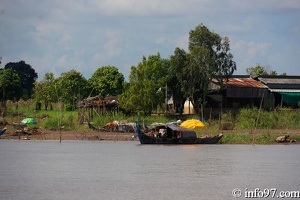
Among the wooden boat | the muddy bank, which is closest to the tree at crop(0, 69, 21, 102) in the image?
the muddy bank

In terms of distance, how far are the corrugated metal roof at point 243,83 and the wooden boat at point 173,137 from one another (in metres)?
17.8

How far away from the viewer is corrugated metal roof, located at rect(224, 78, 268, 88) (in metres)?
55.8

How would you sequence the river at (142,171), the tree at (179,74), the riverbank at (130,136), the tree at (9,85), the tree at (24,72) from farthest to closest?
the tree at (24,72) → the tree at (9,85) → the tree at (179,74) → the riverbank at (130,136) → the river at (142,171)

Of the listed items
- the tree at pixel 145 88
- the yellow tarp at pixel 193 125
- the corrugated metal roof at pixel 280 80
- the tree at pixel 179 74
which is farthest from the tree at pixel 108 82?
the yellow tarp at pixel 193 125

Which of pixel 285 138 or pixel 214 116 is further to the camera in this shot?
pixel 214 116

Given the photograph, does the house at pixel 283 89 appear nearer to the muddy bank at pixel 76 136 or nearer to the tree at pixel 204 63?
the tree at pixel 204 63

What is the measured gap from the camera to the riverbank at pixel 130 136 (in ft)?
129

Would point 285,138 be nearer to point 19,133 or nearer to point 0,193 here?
point 19,133

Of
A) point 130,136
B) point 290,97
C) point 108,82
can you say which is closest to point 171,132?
point 130,136

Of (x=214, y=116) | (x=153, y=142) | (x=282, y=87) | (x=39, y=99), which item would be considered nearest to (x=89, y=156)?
(x=153, y=142)

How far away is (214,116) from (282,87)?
7959mm

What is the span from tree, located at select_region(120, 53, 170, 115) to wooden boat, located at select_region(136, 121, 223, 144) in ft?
39.3

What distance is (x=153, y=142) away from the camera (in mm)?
38500

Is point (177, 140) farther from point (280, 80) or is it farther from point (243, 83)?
point (280, 80)
